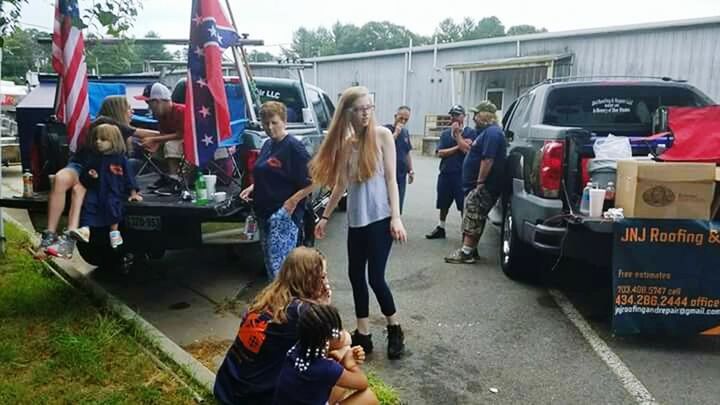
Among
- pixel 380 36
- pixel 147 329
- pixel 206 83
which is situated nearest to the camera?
pixel 147 329

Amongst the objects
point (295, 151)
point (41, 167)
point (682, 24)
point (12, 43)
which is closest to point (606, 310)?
point (295, 151)

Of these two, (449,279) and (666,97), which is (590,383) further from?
(666,97)

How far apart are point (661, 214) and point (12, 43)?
194 inches

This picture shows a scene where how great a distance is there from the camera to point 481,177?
221 inches

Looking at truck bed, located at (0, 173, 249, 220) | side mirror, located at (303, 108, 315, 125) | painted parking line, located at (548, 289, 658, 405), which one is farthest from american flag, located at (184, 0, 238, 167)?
painted parking line, located at (548, 289, 658, 405)

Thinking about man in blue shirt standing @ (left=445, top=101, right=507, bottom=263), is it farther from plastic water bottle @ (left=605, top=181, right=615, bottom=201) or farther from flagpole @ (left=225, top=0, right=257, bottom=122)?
flagpole @ (left=225, top=0, right=257, bottom=122)

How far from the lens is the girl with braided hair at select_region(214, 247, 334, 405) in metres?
2.45

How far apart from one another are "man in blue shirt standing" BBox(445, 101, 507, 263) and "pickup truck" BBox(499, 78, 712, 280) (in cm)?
12

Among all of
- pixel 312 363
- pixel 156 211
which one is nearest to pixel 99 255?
pixel 156 211

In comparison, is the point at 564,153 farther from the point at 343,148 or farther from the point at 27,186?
the point at 27,186

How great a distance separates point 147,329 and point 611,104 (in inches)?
177

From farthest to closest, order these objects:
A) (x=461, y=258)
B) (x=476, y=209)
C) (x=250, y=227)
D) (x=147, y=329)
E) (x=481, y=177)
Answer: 1. (x=461, y=258)
2. (x=476, y=209)
3. (x=481, y=177)
4. (x=250, y=227)
5. (x=147, y=329)

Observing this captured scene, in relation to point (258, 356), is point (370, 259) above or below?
above

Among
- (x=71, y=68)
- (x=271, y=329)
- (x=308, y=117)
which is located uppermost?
(x=71, y=68)
